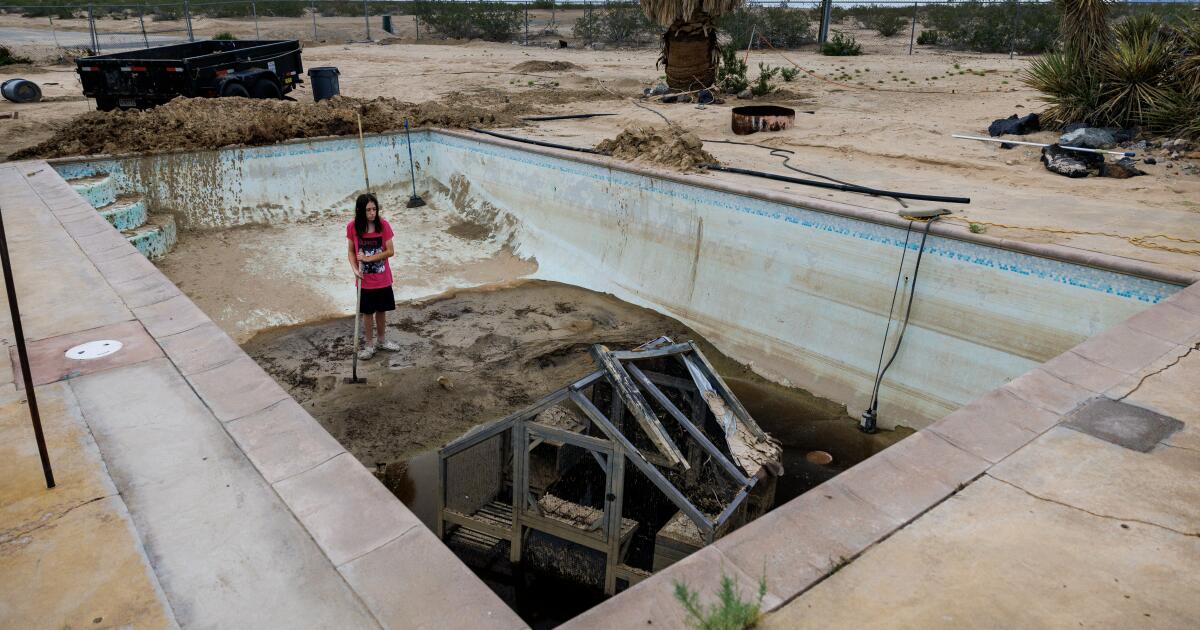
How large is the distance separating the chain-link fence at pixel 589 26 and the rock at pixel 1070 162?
13.6 metres

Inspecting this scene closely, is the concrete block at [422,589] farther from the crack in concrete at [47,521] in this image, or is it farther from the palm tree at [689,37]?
the palm tree at [689,37]

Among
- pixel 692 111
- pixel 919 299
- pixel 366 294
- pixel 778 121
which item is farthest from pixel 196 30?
pixel 919 299

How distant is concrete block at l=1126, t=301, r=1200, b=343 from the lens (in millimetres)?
4922

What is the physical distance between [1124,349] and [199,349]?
219 inches

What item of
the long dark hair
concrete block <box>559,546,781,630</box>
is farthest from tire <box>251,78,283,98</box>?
concrete block <box>559,546,781,630</box>

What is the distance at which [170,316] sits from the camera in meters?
5.11

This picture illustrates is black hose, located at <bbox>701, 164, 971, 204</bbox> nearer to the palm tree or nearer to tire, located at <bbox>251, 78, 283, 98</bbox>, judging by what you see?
the palm tree

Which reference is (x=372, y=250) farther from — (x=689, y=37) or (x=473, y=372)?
(x=689, y=37)

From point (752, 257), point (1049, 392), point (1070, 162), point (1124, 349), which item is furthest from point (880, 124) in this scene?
point (1049, 392)

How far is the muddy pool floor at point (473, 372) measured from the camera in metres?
7.27

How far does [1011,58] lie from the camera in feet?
73.4

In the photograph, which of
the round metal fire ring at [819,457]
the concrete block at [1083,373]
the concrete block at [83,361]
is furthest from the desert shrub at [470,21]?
the concrete block at [1083,373]

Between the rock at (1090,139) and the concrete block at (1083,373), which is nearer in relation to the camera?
the concrete block at (1083,373)

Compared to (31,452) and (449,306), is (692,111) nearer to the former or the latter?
(449,306)
